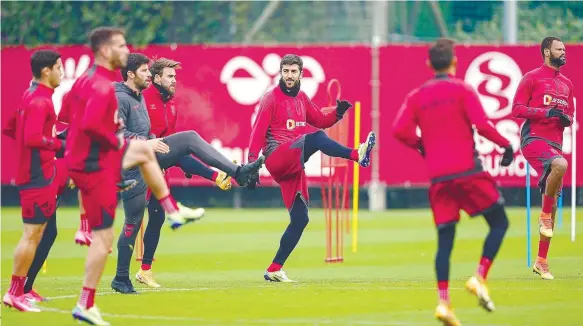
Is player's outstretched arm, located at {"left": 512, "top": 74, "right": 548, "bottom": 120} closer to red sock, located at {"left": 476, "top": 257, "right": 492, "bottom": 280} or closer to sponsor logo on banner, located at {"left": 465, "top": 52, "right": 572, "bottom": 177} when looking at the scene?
red sock, located at {"left": 476, "top": 257, "right": 492, "bottom": 280}

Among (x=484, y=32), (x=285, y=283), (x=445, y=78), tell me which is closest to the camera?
(x=445, y=78)

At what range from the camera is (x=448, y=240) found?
10531 millimetres

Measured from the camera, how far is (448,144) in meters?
10.5

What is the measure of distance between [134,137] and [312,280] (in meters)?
2.97

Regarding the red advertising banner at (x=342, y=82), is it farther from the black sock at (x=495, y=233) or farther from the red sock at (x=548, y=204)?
the black sock at (x=495, y=233)

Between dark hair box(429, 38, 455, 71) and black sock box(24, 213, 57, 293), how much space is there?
4002 millimetres

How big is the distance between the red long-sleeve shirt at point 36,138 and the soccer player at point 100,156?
1.99 ft

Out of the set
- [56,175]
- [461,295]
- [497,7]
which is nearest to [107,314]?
[56,175]

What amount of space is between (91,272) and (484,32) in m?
21.2

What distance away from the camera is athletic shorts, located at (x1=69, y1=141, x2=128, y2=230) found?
10.7 metres

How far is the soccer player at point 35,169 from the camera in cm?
1155

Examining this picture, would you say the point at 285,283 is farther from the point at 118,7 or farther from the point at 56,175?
the point at 118,7

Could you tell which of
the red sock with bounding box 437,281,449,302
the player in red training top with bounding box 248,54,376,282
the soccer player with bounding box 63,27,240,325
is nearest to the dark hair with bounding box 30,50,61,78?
the soccer player with bounding box 63,27,240,325

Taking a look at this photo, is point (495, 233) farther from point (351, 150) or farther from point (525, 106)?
point (525, 106)
